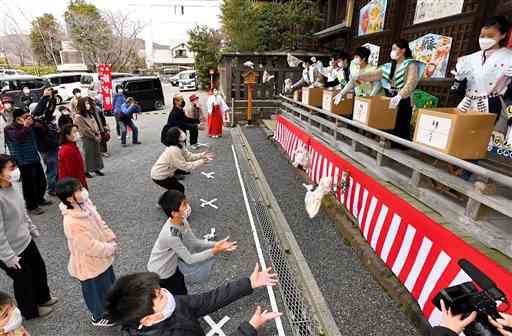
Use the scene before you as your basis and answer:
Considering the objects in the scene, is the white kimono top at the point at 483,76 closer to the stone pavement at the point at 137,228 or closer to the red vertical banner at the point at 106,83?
the stone pavement at the point at 137,228

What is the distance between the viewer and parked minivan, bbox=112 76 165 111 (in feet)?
54.2

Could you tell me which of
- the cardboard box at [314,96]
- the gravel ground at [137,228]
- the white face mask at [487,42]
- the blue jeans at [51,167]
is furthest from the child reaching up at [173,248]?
the blue jeans at [51,167]

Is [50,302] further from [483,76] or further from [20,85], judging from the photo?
[20,85]

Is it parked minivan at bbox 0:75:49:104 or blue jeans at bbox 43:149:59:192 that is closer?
blue jeans at bbox 43:149:59:192

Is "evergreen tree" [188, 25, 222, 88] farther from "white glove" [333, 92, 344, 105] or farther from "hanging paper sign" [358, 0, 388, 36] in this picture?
"white glove" [333, 92, 344, 105]

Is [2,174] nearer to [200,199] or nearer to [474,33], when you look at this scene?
[200,199]

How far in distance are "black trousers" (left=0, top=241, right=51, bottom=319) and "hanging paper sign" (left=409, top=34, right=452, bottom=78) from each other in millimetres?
7719

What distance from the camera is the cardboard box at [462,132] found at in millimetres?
2434

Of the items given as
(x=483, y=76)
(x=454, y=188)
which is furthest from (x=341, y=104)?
(x=454, y=188)

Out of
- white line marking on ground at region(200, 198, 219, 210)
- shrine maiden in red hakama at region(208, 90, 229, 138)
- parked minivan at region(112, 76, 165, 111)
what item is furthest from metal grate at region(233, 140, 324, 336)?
parked minivan at region(112, 76, 165, 111)

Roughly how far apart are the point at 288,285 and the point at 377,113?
2.58 metres

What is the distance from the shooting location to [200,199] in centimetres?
572

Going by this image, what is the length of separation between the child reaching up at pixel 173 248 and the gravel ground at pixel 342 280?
4.36 ft

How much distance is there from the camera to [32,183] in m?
5.15
